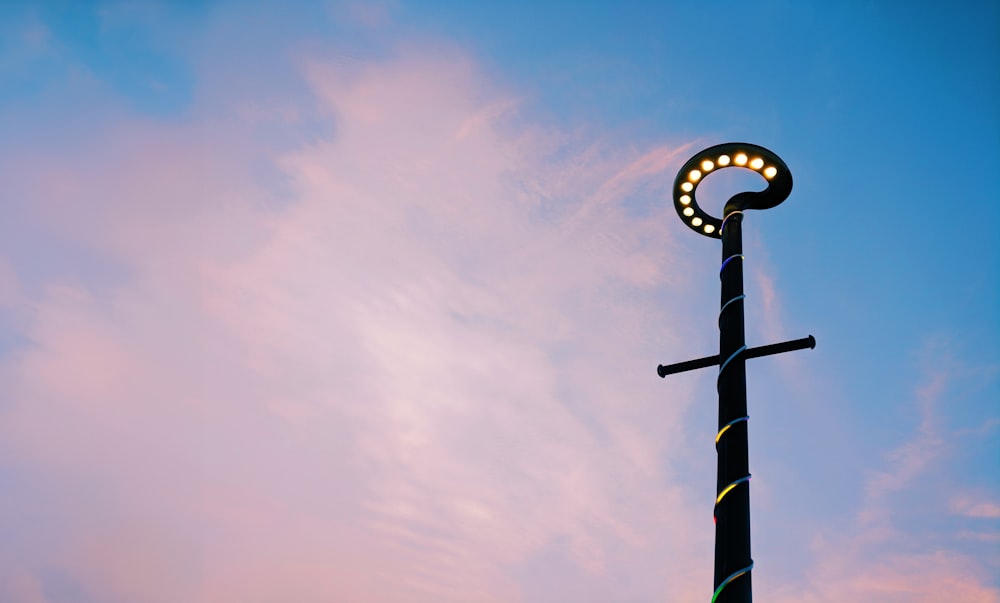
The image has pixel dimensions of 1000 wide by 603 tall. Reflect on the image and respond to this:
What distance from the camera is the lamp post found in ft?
31.4

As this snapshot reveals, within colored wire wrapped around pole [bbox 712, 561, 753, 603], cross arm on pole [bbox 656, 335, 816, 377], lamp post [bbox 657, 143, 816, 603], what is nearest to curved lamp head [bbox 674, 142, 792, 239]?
lamp post [bbox 657, 143, 816, 603]

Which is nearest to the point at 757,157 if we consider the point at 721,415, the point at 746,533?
the point at 721,415

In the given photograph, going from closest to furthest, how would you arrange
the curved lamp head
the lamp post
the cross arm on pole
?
the lamp post < the cross arm on pole < the curved lamp head

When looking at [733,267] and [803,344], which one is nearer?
[803,344]

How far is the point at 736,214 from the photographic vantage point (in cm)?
1334

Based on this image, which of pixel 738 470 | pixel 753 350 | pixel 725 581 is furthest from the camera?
pixel 753 350

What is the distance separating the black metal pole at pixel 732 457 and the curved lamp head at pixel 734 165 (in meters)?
1.56

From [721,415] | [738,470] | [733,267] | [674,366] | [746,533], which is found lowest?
[746,533]

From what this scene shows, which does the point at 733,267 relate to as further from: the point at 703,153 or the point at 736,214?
the point at 703,153

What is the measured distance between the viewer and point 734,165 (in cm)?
1295

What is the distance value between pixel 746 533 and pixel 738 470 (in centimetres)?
91

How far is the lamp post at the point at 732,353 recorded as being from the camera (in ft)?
31.4

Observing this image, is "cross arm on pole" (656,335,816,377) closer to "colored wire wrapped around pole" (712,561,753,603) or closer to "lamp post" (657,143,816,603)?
"lamp post" (657,143,816,603)

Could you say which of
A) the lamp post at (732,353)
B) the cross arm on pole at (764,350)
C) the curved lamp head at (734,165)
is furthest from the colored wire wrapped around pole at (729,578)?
the curved lamp head at (734,165)
